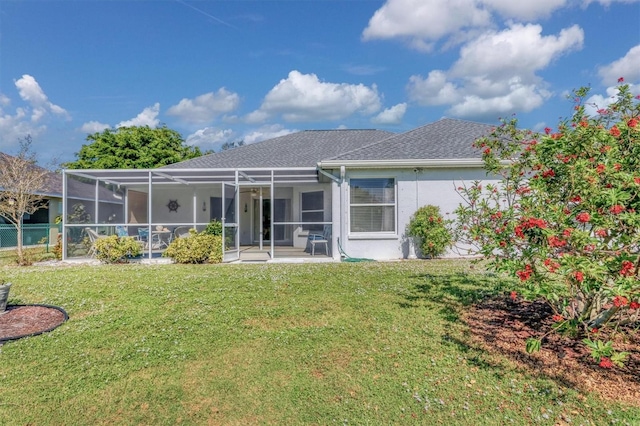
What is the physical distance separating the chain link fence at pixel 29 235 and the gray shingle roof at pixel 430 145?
15.3m

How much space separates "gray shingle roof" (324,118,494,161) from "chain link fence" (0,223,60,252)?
15.3 meters

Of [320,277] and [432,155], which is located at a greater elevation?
[432,155]

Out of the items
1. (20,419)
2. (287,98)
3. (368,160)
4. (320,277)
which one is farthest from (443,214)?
(287,98)

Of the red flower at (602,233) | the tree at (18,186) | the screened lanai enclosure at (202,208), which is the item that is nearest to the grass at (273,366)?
the red flower at (602,233)

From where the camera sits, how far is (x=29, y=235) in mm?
17750

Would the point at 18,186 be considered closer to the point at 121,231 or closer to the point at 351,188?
the point at 121,231

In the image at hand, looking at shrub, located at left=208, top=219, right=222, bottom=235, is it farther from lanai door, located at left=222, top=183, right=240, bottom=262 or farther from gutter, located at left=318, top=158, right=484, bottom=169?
gutter, located at left=318, top=158, right=484, bottom=169

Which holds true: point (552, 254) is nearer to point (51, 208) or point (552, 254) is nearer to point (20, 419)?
point (20, 419)

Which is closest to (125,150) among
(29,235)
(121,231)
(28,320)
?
(29,235)

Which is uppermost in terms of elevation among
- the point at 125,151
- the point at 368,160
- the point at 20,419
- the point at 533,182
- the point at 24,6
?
the point at 24,6

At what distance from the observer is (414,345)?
4.32 m

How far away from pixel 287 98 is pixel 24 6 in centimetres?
4266

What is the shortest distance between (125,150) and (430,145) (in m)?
28.1

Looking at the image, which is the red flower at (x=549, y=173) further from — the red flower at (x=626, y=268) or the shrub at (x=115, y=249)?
the shrub at (x=115, y=249)
